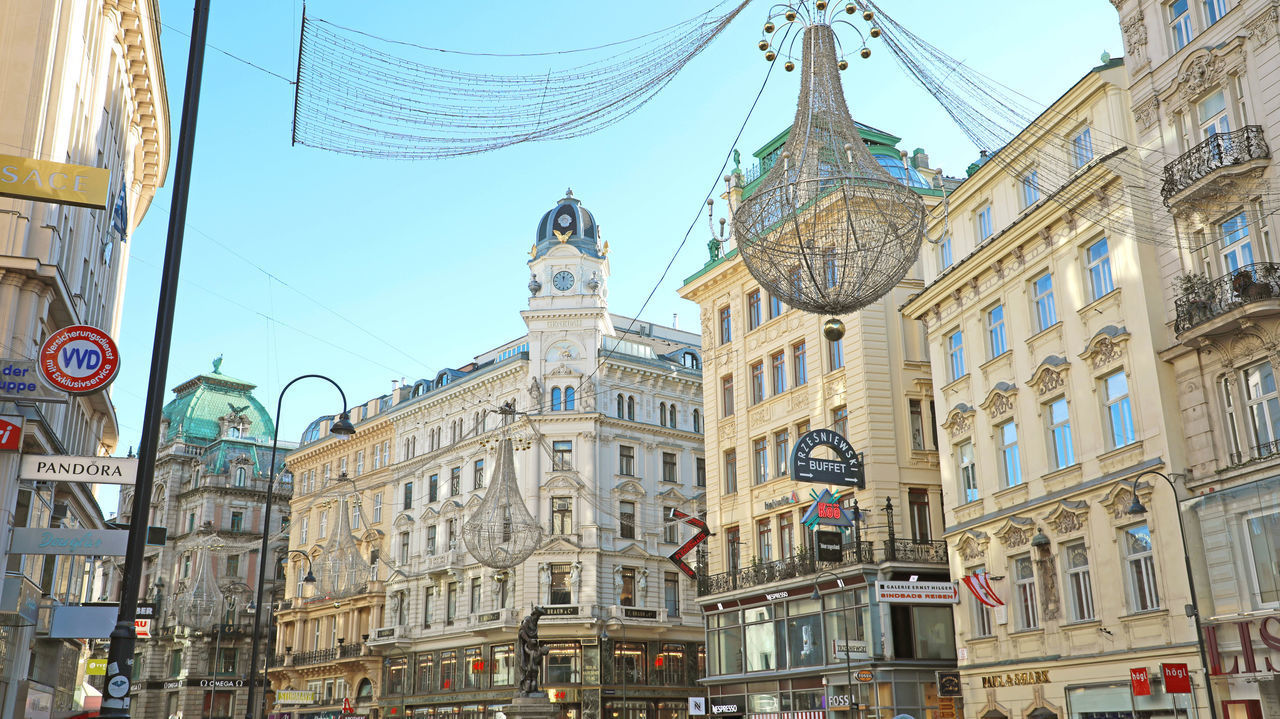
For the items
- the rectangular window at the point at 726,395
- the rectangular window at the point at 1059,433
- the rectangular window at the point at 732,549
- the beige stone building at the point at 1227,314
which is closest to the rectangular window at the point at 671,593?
the rectangular window at the point at 732,549

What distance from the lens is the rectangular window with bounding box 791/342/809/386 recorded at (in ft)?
124

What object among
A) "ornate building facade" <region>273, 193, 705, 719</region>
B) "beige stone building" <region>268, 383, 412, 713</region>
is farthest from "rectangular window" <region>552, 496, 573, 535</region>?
"beige stone building" <region>268, 383, 412, 713</region>

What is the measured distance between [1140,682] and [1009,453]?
7.57m

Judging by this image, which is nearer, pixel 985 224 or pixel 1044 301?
pixel 1044 301

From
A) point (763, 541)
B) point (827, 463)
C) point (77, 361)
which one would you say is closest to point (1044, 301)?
point (827, 463)

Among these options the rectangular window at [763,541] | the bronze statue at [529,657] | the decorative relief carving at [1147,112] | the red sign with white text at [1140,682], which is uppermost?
the decorative relief carving at [1147,112]

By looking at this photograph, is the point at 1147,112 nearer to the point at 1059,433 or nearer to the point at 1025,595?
the point at 1059,433

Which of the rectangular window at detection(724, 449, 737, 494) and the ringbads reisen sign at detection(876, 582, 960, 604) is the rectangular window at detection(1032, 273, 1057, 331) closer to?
the ringbads reisen sign at detection(876, 582, 960, 604)

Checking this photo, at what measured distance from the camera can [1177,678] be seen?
71.4 ft

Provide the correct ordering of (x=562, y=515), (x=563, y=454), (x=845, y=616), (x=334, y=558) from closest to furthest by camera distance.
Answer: (x=845, y=616) < (x=562, y=515) < (x=563, y=454) < (x=334, y=558)

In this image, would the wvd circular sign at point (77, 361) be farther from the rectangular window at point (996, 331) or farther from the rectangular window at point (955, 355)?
the rectangular window at point (955, 355)

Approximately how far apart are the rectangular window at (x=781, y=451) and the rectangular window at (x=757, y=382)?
1913 mm

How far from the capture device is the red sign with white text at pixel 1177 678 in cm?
2166

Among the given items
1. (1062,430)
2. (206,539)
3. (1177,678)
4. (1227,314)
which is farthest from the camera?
(206,539)
